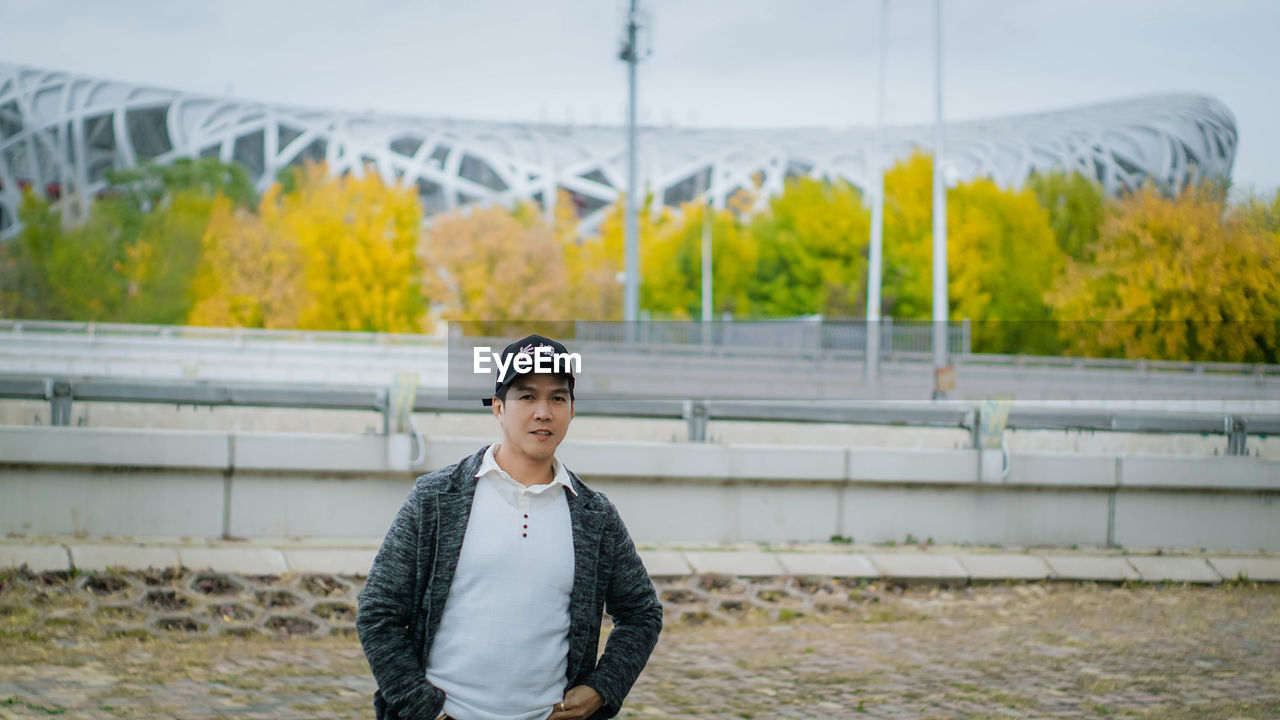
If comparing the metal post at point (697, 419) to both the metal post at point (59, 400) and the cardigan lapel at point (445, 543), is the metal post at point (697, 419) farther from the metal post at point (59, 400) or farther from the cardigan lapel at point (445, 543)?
the cardigan lapel at point (445, 543)

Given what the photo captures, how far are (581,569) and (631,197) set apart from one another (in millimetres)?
29617

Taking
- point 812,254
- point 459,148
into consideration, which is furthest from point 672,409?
point 459,148

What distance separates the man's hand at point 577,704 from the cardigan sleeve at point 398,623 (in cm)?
28

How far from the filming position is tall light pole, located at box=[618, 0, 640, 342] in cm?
3161

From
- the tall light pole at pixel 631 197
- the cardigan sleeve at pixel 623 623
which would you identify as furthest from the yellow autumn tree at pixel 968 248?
the cardigan sleeve at pixel 623 623

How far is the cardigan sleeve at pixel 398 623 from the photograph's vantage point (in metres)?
2.79

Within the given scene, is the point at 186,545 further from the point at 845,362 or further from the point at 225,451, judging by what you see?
the point at 845,362

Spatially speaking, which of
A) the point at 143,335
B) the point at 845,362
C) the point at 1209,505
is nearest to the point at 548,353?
the point at 1209,505

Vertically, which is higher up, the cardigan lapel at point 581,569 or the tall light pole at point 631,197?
the tall light pole at point 631,197

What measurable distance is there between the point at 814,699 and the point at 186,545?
5383 mm

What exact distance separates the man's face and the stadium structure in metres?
96.8

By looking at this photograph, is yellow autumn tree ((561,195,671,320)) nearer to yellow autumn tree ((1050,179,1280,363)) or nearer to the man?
yellow autumn tree ((1050,179,1280,363))

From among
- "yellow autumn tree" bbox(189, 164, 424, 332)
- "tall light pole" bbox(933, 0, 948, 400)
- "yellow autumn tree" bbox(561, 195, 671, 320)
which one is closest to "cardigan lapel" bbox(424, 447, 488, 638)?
"tall light pole" bbox(933, 0, 948, 400)

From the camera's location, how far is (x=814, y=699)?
6973 mm
